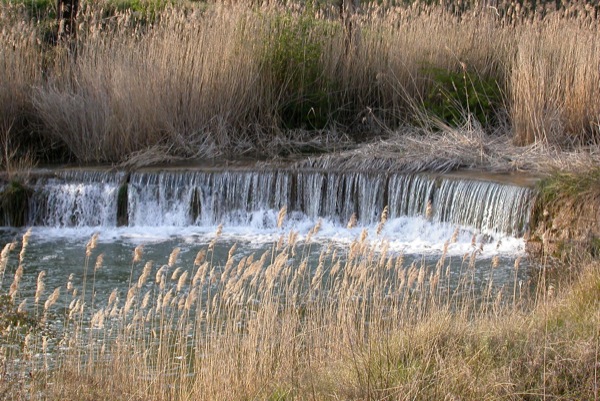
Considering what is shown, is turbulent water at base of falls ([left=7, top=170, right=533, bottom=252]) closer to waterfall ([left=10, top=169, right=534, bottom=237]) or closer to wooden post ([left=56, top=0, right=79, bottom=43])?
waterfall ([left=10, top=169, right=534, bottom=237])

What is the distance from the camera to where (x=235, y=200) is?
1085cm

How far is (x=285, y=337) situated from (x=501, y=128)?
25.3 feet

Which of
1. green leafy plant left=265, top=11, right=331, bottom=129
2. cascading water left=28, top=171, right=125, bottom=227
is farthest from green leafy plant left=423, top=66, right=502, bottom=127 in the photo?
cascading water left=28, top=171, right=125, bottom=227

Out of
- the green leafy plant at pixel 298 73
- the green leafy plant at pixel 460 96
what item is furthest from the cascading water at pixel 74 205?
the green leafy plant at pixel 460 96

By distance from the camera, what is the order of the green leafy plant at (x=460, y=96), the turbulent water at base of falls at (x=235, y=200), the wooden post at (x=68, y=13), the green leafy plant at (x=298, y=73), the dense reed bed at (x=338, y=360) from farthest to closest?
the wooden post at (x=68, y=13) → the green leafy plant at (x=298, y=73) → the green leafy plant at (x=460, y=96) → the turbulent water at base of falls at (x=235, y=200) → the dense reed bed at (x=338, y=360)

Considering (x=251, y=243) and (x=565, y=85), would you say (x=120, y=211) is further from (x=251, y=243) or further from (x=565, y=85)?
(x=565, y=85)

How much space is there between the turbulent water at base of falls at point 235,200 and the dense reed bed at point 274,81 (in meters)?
0.82

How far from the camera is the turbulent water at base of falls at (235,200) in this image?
1032 cm

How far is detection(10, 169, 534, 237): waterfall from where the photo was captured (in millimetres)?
10547

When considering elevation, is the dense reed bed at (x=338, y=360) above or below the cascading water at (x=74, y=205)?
above

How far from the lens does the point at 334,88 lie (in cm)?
1323

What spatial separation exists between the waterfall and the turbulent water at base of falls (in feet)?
0.04

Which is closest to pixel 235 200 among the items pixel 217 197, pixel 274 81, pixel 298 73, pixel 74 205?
pixel 217 197

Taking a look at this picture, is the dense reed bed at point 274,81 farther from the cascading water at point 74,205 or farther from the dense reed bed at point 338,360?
the dense reed bed at point 338,360
